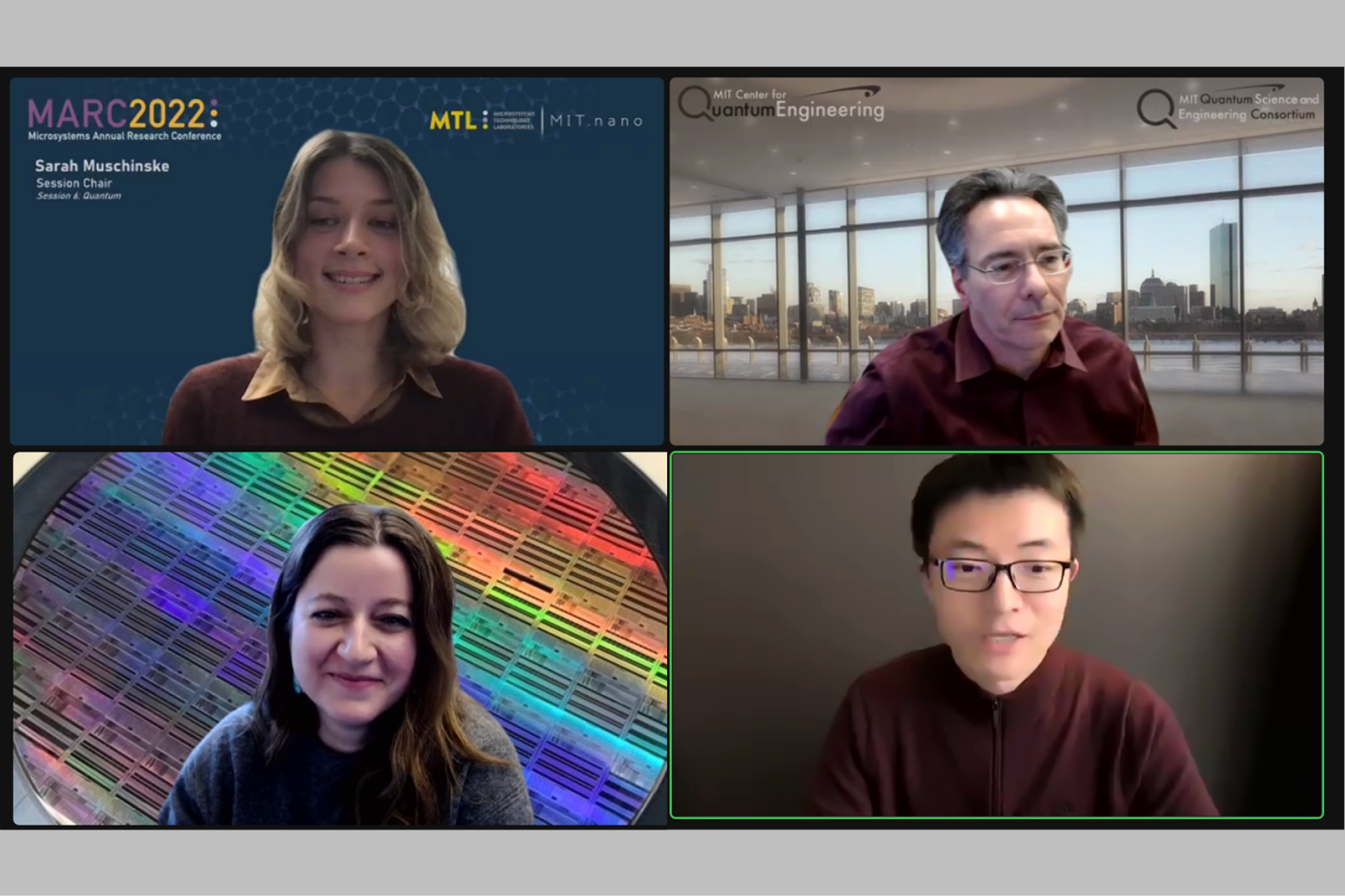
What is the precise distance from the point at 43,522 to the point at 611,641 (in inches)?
66.7

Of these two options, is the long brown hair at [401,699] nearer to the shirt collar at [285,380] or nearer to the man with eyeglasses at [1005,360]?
the shirt collar at [285,380]

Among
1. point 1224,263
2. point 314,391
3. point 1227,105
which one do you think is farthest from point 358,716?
point 1227,105

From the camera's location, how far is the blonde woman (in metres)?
3.75

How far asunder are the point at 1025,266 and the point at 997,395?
1.20 feet

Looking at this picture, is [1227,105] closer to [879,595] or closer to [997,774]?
[879,595]

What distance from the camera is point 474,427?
3.82 m

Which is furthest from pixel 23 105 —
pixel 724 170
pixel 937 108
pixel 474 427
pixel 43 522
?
pixel 937 108

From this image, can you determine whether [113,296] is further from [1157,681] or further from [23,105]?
[1157,681]

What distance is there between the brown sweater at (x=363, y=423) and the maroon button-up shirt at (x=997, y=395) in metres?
1.07

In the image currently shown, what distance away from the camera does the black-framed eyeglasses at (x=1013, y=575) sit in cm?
369

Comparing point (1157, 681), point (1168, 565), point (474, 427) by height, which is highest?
point (474, 427)

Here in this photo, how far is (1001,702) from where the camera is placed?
3711 mm

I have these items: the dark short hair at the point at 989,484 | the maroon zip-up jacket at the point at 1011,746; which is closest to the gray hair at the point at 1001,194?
the dark short hair at the point at 989,484

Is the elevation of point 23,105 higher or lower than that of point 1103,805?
higher
